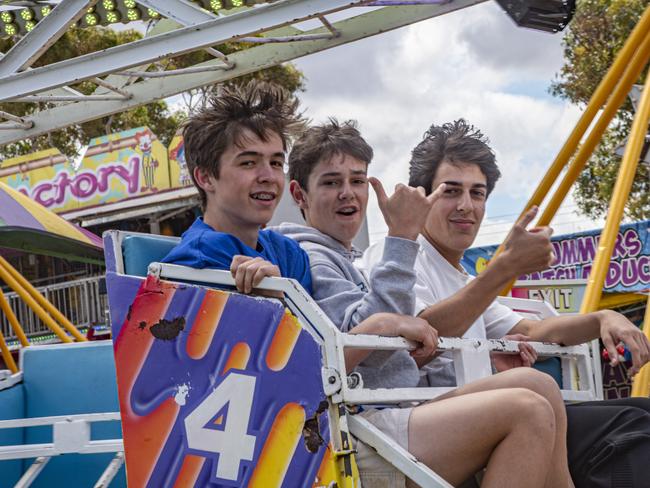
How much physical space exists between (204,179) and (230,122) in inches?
6.4

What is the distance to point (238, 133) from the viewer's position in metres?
2.40

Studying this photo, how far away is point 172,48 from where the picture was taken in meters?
5.99

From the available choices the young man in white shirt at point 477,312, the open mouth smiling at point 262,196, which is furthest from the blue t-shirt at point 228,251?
the young man in white shirt at point 477,312

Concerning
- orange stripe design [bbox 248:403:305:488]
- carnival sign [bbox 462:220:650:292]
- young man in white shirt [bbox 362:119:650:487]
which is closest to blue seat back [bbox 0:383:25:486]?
young man in white shirt [bbox 362:119:650:487]

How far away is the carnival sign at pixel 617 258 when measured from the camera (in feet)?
30.8

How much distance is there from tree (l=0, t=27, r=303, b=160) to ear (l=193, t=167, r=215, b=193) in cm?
1477

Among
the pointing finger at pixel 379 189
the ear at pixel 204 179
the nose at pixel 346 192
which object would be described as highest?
the ear at pixel 204 179

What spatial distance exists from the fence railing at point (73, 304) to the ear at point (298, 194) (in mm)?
11871

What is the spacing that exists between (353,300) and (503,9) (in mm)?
3504

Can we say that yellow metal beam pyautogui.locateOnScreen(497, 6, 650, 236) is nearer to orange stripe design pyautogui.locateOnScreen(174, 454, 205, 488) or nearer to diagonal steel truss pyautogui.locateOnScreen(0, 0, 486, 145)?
diagonal steel truss pyautogui.locateOnScreen(0, 0, 486, 145)

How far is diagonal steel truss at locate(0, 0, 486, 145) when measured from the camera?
5816 mm

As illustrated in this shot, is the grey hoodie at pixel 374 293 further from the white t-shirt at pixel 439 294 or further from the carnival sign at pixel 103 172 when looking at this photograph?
the carnival sign at pixel 103 172

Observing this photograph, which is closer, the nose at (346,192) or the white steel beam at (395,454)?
the white steel beam at (395,454)

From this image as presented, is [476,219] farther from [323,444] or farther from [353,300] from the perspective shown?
[323,444]
